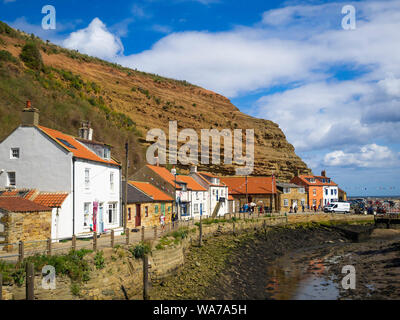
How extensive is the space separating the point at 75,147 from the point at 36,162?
347cm

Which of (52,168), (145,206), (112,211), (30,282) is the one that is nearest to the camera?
(30,282)

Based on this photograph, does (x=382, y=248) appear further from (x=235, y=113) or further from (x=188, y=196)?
(x=235, y=113)

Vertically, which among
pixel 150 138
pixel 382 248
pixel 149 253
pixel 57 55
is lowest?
pixel 382 248

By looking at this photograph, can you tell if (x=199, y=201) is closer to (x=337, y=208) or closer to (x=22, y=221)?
(x=337, y=208)

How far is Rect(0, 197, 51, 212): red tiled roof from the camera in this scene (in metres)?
22.7

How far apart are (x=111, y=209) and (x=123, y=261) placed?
13.0 metres

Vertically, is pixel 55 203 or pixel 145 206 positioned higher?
pixel 55 203

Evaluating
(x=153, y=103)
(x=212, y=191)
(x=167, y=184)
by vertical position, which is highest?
(x=153, y=103)

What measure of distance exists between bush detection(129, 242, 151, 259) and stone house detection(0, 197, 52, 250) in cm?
579

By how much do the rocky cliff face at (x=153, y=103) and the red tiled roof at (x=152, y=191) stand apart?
26.9 metres

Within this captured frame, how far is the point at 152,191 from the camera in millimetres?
46938

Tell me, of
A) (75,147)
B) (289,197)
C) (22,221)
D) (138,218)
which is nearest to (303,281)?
(138,218)

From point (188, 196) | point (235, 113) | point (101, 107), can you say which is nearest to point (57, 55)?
point (101, 107)
